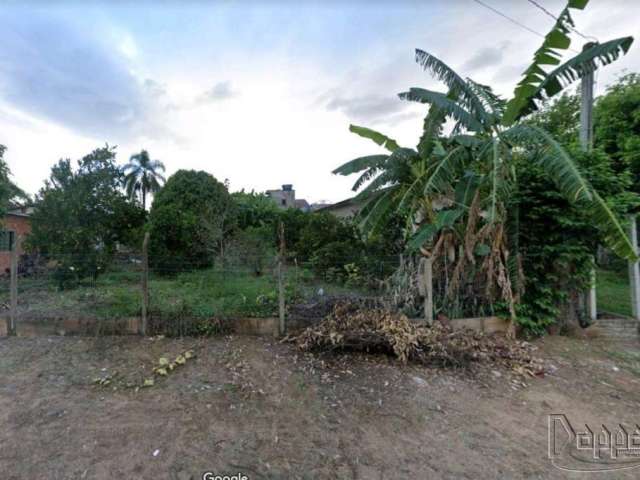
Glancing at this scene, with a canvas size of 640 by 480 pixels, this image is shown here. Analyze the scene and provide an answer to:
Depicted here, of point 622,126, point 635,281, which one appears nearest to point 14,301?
point 635,281

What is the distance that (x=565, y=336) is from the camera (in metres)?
4.66

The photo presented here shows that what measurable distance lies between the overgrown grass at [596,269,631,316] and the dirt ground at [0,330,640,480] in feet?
4.78

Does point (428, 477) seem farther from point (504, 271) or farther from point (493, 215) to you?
point (504, 271)

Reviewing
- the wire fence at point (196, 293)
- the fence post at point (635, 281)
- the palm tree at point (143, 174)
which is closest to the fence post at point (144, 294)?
the wire fence at point (196, 293)

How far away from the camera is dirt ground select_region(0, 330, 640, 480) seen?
6.75ft

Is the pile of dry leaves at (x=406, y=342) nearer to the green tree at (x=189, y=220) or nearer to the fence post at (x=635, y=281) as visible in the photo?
the fence post at (x=635, y=281)

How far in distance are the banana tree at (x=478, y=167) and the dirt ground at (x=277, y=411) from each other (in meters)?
1.66

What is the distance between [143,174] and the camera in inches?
1211

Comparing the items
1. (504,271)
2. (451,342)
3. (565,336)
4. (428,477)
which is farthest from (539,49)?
(428,477)

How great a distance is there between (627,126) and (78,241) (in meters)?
14.6

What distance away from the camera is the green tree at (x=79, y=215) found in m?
6.24

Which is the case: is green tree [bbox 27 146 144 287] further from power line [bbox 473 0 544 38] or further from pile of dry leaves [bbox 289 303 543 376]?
power line [bbox 473 0 544 38]

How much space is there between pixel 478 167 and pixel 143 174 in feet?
114

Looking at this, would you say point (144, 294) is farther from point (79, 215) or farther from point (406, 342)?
point (79, 215)
